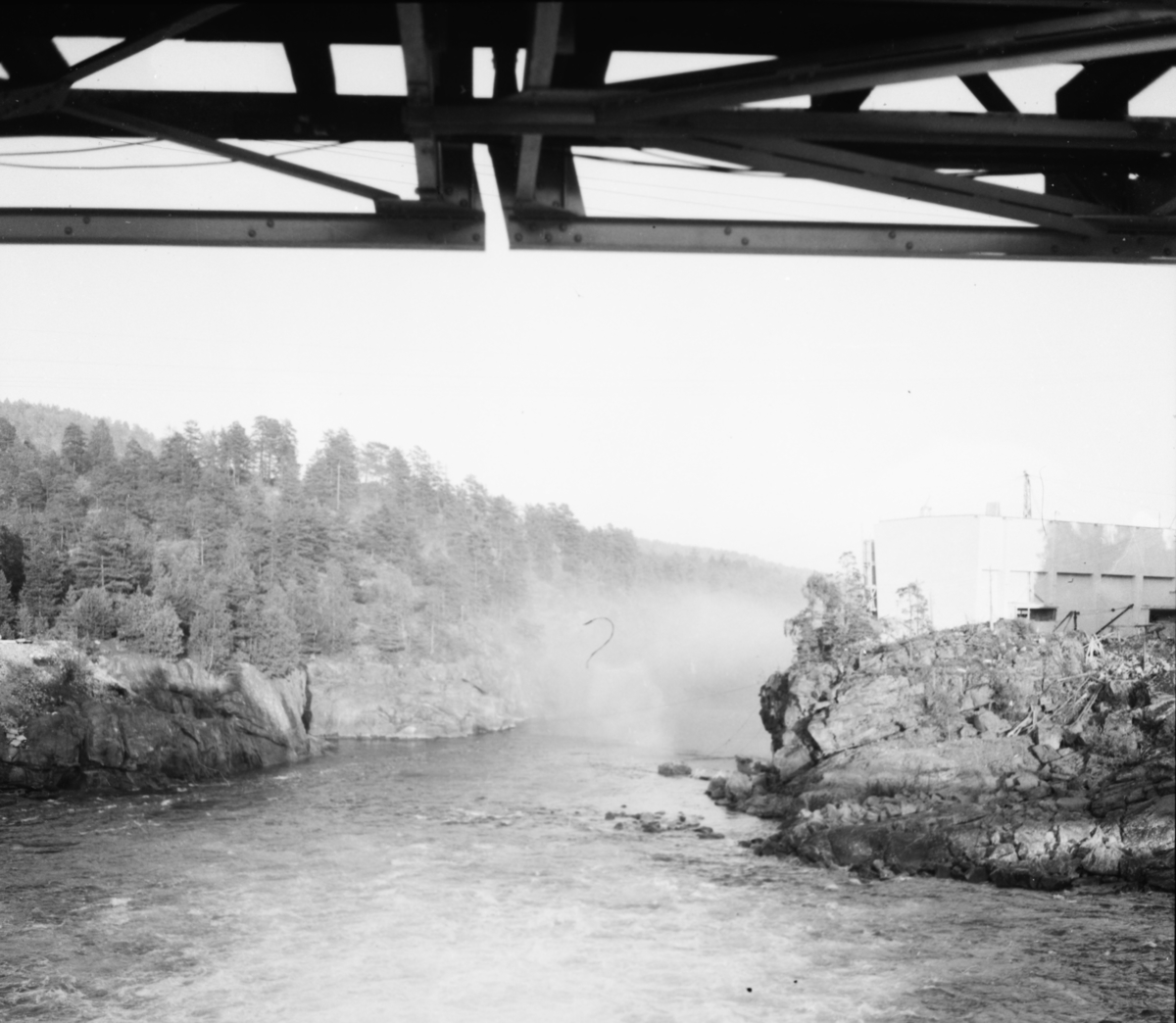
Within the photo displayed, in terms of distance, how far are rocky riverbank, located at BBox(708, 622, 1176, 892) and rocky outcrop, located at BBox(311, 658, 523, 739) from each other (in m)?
23.3

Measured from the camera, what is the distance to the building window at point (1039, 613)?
33.6 metres

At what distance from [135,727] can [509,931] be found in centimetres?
2087

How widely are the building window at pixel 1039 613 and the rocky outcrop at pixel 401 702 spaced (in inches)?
1222

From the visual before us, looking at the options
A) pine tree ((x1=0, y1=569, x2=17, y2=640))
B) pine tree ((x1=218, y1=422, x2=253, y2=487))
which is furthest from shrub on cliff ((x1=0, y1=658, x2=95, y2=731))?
pine tree ((x1=218, y1=422, x2=253, y2=487))

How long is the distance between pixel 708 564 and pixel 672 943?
77.8 metres

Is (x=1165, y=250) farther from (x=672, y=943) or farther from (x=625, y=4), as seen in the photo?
(x=672, y=943)

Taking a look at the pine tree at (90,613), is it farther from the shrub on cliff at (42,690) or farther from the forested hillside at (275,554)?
the shrub on cliff at (42,690)

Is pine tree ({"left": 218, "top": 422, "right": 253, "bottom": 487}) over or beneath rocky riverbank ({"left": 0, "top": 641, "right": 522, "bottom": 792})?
over

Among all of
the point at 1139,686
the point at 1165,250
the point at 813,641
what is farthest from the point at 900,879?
the point at 1165,250

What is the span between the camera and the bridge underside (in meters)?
3.07

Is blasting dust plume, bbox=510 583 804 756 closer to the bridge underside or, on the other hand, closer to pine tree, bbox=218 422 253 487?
pine tree, bbox=218 422 253 487

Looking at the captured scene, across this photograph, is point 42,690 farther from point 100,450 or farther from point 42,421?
point 42,421

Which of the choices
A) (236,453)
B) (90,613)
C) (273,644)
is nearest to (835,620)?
(273,644)

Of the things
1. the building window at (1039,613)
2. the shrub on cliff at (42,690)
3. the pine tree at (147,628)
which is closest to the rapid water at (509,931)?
the shrub on cliff at (42,690)
